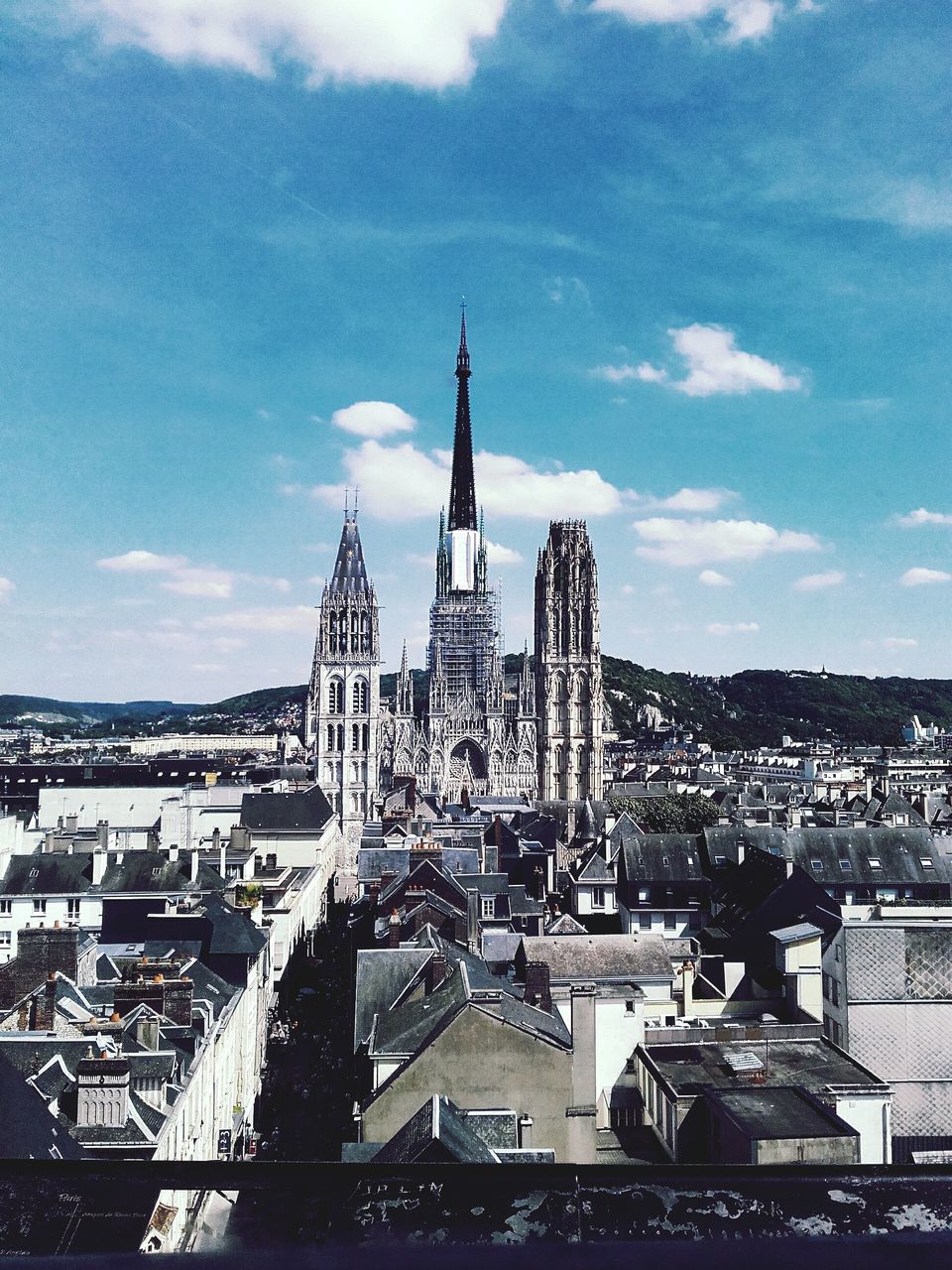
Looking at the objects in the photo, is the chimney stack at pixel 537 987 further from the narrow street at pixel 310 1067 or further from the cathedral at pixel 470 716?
the cathedral at pixel 470 716

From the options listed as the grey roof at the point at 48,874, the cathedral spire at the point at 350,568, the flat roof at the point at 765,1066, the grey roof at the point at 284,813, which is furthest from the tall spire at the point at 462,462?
the flat roof at the point at 765,1066

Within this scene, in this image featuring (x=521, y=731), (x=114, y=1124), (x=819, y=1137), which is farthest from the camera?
(x=521, y=731)

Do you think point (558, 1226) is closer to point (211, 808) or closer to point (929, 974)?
point (929, 974)

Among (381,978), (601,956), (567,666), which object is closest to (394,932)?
(381,978)

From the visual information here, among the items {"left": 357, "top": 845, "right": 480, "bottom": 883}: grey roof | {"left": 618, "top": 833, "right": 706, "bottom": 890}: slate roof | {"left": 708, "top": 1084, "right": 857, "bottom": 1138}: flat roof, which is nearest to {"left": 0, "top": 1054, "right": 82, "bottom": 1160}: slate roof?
{"left": 708, "top": 1084, "right": 857, "bottom": 1138}: flat roof

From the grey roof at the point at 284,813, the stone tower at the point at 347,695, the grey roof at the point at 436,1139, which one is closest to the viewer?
the grey roof at the point at 436,1139

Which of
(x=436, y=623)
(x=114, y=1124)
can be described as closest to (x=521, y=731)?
(x=436, y=623)
